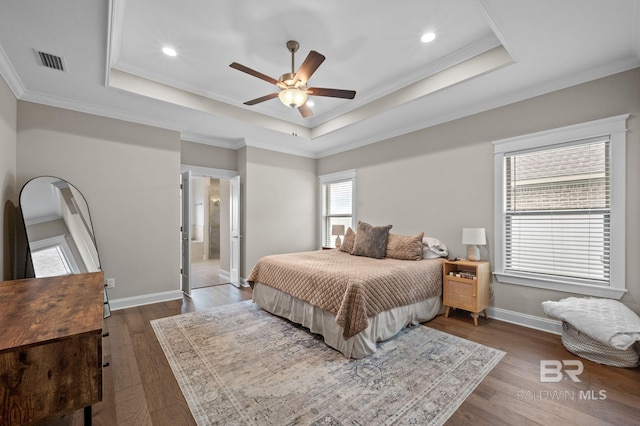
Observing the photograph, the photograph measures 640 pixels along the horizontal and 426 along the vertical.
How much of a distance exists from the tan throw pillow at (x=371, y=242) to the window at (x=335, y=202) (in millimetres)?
1103

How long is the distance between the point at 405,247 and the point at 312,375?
2.19 meters

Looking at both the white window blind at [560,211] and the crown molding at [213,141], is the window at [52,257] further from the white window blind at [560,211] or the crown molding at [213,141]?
the white window blind at [560,211]

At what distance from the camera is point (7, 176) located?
295cm

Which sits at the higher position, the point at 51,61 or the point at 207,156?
the point at 51,61

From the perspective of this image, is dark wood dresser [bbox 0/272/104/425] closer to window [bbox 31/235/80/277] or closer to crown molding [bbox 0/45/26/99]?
window [bbox 31/235/80/277]

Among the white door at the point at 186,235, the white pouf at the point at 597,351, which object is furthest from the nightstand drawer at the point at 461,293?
the white door at the point at 186,235

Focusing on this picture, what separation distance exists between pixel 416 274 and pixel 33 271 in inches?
167

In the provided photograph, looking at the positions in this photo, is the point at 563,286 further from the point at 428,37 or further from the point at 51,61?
the point at 51,61

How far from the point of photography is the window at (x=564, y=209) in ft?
8.78

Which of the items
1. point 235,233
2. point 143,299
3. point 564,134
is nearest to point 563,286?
point 564,134

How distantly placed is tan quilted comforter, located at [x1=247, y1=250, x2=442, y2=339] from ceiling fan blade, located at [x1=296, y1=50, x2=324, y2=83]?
75.0 inches

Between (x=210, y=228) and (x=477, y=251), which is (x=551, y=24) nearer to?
(x=477, y=251)

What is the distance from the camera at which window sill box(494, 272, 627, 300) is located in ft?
8.75

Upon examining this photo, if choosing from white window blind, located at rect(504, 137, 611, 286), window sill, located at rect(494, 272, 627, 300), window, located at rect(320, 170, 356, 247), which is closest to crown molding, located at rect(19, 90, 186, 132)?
window, located at rect(320, 170, 356, 247)
